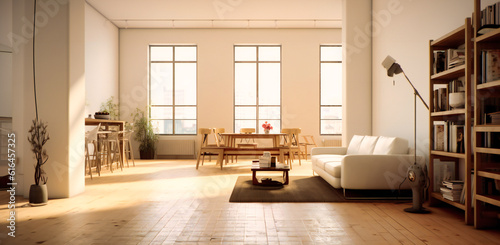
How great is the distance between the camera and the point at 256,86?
11.4 meters

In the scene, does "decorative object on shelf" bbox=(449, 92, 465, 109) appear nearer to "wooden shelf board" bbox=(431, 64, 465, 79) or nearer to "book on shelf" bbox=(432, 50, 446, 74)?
"wooden shelf board" bbox=(431, 64, 465, 79)

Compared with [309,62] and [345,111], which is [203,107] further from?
[345,111]

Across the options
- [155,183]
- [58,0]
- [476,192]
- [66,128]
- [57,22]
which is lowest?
[155,183]

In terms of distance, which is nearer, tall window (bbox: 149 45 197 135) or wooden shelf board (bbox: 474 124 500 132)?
wooden shelf board (bbox: 474 124 500 132)

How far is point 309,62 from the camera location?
11.1m

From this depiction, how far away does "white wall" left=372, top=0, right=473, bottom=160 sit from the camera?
4.45 metres

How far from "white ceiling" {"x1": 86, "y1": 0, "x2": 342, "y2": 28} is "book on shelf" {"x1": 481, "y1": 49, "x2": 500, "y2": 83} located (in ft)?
20.4

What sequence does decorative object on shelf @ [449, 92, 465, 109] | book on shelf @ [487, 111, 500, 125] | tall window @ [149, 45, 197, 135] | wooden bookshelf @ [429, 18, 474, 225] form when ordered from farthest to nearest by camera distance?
1. tall window @ [149, 45, 197, 135]
2. decorative object on shelf @ [449, 92, 465, 109]
3. wooden bookshelf @ [429, 18, 474, 225]
4. book on shelf @ [487, 111, 500, 125]

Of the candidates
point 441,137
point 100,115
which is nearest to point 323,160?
point 441,137

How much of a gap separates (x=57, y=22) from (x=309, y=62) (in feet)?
25.7

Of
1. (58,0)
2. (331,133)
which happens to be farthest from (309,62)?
(58,0)

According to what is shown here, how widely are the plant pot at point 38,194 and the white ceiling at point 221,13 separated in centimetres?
588

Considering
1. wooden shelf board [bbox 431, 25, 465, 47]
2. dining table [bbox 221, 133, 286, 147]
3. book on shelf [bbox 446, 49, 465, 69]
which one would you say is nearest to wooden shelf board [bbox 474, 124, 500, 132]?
book on shelf [bbox 446, 49, 465, 69]

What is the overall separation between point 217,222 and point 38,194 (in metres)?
2.32
